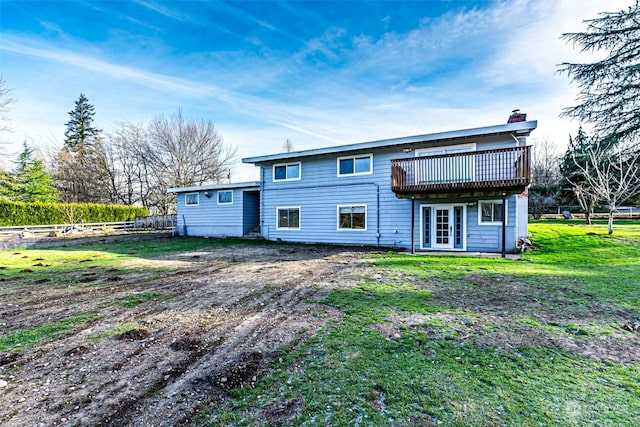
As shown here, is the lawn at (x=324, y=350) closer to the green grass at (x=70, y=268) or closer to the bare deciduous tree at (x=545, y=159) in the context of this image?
the green grass at (x=70, y=268)

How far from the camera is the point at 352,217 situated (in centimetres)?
1362

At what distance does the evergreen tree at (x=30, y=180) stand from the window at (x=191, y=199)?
15825mm

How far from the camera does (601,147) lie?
17.2 meters

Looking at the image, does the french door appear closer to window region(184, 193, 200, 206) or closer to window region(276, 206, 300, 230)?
window region(276, 206, 300, 230)

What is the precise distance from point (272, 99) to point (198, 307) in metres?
16.9

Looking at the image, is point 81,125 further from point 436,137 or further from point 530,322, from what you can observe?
point 530,322

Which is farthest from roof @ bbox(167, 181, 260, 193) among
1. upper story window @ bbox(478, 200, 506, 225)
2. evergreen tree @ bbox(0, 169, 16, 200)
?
evergreen tree @ bbox(0, 169, 16, 200)

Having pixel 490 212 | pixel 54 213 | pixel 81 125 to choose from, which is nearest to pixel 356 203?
pixel 490 212

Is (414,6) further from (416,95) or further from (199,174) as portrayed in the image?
(199,174)

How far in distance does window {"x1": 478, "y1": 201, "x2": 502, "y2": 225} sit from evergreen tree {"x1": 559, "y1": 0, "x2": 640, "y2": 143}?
460 inches

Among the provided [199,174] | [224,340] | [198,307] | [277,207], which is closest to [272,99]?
[277,207]

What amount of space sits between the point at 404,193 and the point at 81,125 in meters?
41.6

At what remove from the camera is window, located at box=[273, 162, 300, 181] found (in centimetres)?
1503

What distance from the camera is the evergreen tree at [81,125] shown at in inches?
1382
